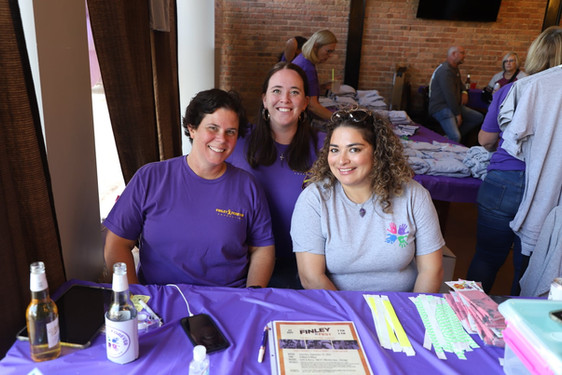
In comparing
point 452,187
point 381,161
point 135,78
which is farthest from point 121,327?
point 452,187

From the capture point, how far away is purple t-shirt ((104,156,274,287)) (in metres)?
1.58

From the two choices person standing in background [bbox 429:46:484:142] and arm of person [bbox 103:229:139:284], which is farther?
Result: person standing in background [bbox 429:46:484:142]

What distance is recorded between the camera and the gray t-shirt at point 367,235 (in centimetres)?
157

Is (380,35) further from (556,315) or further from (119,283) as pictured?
(119,283)

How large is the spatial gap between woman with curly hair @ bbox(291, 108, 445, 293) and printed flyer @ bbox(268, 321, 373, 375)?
0.39m

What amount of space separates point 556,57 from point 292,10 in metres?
4.79

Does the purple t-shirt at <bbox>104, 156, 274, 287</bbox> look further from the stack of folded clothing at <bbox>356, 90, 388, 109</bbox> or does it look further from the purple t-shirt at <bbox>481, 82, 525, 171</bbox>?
the stack of folded clothing at <bbox>356, 90, 388, 109</bbox>

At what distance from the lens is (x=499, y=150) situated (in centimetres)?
223

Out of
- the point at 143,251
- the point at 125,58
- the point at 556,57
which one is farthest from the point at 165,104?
the point at 556,57

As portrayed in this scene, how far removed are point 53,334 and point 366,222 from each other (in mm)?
1030

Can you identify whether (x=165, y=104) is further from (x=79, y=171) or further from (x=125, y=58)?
(x=79, y=171)

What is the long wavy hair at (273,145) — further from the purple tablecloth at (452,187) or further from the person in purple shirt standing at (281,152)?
the purple tablecloth at (452,187)

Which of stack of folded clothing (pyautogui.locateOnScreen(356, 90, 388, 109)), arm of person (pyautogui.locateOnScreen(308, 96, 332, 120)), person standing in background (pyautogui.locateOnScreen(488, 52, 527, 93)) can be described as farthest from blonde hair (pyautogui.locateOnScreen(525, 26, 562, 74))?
person standing in background (pyautogui.locateOnScreen(488, 52, 527, 93))

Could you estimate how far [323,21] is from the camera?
249 inches
